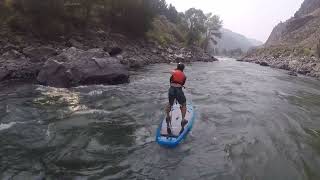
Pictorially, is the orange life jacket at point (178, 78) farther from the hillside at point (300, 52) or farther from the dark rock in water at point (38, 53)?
the hillside at point (300, 52)

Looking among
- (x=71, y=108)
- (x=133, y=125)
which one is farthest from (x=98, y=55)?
(x=133, y=125)

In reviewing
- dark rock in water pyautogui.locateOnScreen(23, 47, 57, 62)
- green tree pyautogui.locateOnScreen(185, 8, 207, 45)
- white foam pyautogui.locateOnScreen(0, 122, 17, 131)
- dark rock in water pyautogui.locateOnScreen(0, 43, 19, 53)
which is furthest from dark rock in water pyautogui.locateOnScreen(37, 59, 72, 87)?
green tree pyautogui.locateOnScreen(185, 8, 207, 45)

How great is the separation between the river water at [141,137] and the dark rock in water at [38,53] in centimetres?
667

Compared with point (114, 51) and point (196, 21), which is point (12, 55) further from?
point (196, 21)

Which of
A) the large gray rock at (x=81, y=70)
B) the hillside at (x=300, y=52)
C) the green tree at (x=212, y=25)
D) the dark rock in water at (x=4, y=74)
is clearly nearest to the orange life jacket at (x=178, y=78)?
the large gray rock at (x=81, y=70)

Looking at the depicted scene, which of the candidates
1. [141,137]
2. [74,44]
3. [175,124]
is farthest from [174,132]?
[74,44]

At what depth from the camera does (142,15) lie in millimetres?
50156

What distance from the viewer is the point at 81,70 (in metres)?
23.3

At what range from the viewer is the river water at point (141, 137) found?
9.97 meters

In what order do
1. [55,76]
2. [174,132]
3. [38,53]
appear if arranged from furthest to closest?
[38,53], [55,76], [174,132]

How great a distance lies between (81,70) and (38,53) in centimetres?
708

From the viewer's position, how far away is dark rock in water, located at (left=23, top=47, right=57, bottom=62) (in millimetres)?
27672

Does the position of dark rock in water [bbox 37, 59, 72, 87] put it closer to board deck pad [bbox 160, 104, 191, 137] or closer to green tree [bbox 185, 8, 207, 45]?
board deck pad [bbox 160, 104, 191, 137]

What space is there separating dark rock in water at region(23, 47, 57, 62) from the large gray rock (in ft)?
11.4
